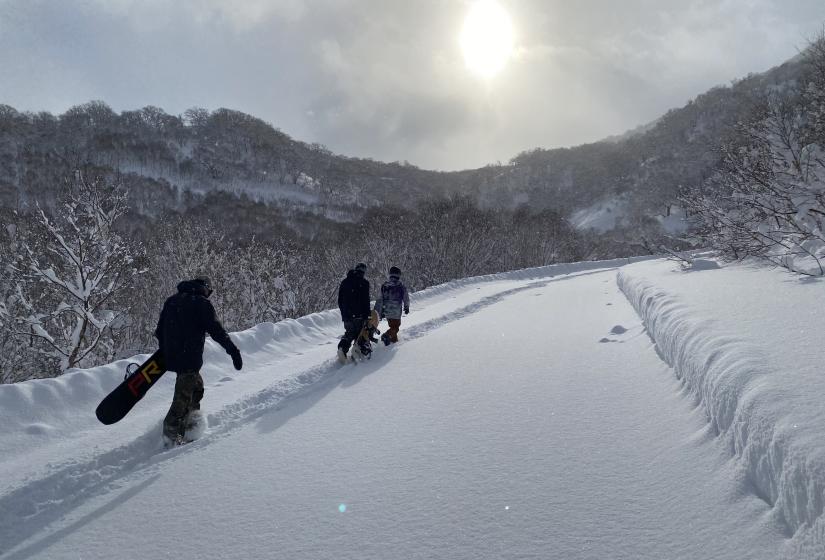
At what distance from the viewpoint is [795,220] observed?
10.1m

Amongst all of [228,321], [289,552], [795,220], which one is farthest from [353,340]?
[228,321]

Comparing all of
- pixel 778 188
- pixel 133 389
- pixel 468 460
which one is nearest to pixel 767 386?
pixel 468 460

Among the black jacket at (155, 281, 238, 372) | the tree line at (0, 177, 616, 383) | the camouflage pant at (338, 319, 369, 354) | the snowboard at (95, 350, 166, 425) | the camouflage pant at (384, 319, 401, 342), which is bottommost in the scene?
the camouflage pant at (384, 319, 401, 342)

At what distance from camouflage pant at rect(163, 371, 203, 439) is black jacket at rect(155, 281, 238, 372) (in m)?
0.12

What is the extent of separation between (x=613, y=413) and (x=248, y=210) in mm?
139793

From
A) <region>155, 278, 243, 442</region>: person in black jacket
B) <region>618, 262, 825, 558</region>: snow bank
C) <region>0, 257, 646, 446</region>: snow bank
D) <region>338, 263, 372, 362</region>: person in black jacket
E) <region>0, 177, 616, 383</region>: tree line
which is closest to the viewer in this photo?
<region>618, 262, 825, 558</region>: snow bank

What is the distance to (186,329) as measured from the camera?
5.09 m

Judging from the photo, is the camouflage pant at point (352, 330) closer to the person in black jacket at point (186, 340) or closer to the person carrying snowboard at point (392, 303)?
the person carrying snowboard at point (392, 303)

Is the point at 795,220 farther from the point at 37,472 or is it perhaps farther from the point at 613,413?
the point at 37,472

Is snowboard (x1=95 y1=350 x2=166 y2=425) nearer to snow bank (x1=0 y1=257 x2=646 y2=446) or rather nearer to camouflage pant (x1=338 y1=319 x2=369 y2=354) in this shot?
snow bank (x1=0 y1=257 x2=646 y2=446)

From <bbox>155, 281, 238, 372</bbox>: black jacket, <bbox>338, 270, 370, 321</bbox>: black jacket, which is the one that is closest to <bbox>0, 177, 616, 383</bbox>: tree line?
<bbox>338, 270, 370, 321</bbox>: black jacket

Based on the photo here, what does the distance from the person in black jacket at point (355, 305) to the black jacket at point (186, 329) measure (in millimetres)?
3606

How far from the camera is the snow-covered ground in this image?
9.36 ft

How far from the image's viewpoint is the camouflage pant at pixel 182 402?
488cm
